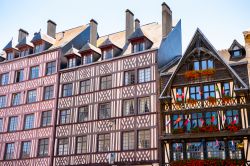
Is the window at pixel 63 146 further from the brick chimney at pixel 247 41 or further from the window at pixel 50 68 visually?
the brick chimney at pixel 247 41

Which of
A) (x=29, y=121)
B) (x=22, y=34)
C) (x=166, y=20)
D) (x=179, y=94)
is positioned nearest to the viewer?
(x=179, y=94)

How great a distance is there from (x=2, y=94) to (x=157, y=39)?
1326 cm

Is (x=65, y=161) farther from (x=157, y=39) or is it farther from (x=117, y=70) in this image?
(x=157, y=39)

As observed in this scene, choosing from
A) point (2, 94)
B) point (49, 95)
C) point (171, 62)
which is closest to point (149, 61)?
point (171, 62)

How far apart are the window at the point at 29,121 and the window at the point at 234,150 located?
14348 millimetres

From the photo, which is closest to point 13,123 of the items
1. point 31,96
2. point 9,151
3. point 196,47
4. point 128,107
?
point 9,151

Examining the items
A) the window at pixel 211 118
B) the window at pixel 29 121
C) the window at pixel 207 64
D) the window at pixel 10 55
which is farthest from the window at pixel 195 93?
the window at pixel 10 55

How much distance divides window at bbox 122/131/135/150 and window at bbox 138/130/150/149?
1.55 feet

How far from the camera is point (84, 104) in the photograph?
26047 mm

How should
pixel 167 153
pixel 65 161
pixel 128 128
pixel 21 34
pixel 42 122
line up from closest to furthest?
1. pixel 167 153
2. pixel 128 128
3. pixel 65 161
4. pixel 42 122
5. pixel 21 34

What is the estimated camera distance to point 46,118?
27359 millimetres

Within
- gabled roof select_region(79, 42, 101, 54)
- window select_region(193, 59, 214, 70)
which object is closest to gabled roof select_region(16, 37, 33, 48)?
gabled roof select_region(79, 42, 101, 54)

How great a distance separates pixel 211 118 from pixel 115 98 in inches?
255

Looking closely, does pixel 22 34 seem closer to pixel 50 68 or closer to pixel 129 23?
pixel 50 68
